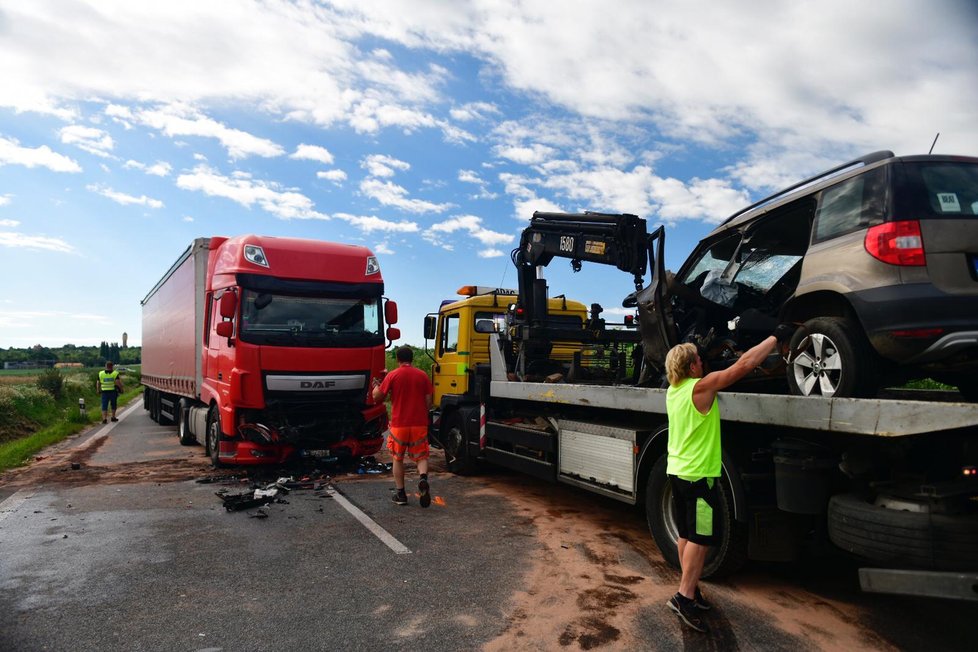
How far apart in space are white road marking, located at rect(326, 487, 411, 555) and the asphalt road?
0.09ft

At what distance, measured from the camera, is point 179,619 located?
410 cm

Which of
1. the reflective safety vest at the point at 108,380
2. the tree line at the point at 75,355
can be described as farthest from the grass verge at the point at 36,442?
the tree line at the point at 75,355

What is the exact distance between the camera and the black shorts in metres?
4.00

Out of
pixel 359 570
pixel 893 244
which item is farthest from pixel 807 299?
pixel 359 570

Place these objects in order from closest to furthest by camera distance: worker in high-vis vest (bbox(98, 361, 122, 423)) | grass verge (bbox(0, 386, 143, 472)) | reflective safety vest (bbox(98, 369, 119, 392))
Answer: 1. grass verge (bbox(0, 386, 143, 472))
2. worker in high-vis vest (bbox(98, 361, 122, 423))
3. reflective safety vest (bbox(98, 369, 119, 392))

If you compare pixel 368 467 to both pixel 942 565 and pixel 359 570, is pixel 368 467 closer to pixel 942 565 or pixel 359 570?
pixel 359 570

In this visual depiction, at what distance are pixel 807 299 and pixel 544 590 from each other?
104 inches

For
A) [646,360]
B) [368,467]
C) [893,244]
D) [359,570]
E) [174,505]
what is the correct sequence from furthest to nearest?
[368,467] < [174,505] < [646,360] < [359,570] < [893,244]

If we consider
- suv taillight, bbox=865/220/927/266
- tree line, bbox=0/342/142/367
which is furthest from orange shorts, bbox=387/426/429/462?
tree line, bbox=0/342/142/367

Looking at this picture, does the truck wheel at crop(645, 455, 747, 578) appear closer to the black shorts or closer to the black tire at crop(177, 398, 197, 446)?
the black shorts

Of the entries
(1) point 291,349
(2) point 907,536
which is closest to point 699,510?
(2) point 907,536

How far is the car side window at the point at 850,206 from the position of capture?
4164 millimetres

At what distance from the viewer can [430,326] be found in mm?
10797

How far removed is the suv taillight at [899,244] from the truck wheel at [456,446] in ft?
20.6
